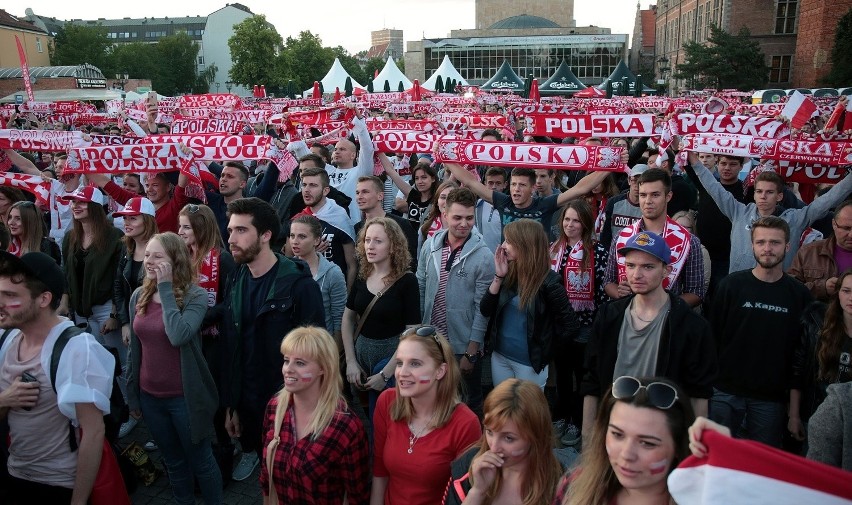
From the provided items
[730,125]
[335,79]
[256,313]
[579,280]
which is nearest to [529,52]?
[335,79]

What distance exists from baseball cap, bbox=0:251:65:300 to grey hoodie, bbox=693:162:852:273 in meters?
4.76

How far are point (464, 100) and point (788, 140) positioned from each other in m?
14.3

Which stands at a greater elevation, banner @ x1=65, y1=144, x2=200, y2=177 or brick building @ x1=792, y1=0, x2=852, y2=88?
brick building @ x1=792, y1=0, x2=852, y2=88

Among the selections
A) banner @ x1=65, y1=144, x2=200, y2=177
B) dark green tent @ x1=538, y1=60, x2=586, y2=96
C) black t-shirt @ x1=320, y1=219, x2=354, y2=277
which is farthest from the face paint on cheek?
dark green tent @ x1=538, y1=60, x2=586, y2=96

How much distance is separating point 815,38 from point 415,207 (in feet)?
163

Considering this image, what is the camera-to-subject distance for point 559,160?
568cm

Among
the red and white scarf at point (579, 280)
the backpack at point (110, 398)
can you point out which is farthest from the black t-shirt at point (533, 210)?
the backpack at point (110, 398)

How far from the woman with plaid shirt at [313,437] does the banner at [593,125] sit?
4.96 m

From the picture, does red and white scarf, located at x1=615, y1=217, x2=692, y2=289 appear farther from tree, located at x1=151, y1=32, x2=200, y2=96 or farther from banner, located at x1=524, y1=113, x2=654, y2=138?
tree, located at x1=151, y1=32, x2=200, y2=96

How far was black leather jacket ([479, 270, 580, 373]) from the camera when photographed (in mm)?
3969

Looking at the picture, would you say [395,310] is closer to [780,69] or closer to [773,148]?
[773,148]

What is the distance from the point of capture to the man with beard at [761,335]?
381 cm

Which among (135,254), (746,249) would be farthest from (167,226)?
(746,249)

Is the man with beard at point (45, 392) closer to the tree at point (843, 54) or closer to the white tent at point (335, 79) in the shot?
the white tent at point (335, 79)
